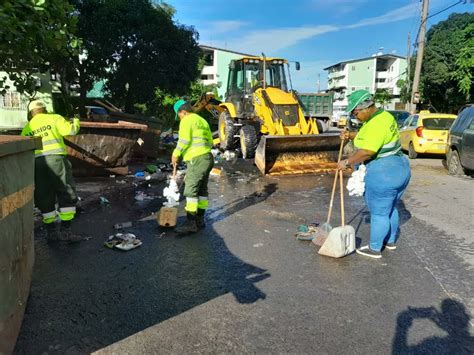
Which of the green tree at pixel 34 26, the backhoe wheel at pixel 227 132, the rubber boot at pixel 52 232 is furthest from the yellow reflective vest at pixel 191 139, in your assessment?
the backhoe wheel at pixel 227 132

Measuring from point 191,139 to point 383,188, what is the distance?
2511mm

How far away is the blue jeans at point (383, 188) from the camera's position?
447 cm

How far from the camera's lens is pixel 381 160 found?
451 cm

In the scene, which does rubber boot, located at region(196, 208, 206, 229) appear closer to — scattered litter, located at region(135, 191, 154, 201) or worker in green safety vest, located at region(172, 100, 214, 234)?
worker in green safety vest, located at region(172, 100, 214, 234)

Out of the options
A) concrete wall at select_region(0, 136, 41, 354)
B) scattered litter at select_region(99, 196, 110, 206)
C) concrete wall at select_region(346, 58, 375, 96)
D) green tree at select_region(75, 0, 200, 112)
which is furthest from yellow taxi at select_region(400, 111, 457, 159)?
concrete wall at select_region(346, 58, 375, 96)

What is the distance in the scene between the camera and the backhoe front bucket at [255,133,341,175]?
9927 mm

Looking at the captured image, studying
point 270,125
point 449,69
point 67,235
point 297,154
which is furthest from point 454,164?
point 449,69

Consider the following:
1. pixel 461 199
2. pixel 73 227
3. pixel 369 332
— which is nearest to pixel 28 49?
pixel 73 227

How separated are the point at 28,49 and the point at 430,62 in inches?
1111

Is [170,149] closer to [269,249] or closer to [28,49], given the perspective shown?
[28,49]

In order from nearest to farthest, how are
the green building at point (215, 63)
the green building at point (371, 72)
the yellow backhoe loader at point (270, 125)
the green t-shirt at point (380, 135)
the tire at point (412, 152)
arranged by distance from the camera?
the green t-shirt at point (380, 135), the yellow backhoe loader at point (270, 125), the tire at point (412, 152), the green building at point (215, 63), the green building at point (371, 72)

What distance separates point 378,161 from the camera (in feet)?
14.8

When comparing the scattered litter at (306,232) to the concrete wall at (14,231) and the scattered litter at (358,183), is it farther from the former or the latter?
the concrete wall at (14,231)

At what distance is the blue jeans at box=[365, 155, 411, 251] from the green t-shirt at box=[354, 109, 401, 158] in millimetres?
111
